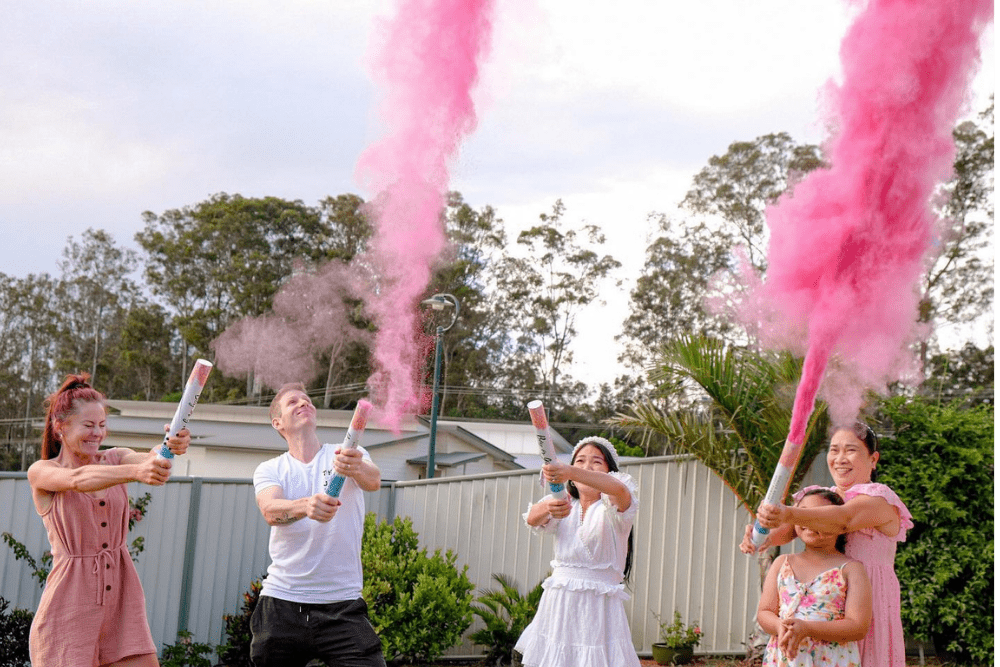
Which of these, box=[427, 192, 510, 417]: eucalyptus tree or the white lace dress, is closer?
the white lace dress

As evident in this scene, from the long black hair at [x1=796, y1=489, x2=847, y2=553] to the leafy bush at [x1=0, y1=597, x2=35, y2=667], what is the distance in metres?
6.17

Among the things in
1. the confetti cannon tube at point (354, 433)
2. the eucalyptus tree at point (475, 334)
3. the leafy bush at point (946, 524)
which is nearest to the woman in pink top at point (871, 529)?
the confetti cannon tube at point (354, 433)

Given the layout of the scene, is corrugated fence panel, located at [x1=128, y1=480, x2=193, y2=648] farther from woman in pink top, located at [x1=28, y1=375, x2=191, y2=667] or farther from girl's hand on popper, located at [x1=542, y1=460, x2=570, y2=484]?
girl's hand on popper, located at [x1=542, y1=460, x2=570, y2=484]

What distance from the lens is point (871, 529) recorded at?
421 cm

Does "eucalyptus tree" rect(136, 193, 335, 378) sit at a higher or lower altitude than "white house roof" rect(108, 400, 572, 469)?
higher

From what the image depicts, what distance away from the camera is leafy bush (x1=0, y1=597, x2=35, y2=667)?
7875 mm

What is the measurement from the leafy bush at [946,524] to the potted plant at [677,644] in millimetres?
1900

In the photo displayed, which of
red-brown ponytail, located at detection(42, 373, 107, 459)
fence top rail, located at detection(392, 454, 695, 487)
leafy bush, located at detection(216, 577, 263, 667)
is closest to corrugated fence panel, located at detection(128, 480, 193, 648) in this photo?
leafy bush, located at detection(216, 577, 263, 667)

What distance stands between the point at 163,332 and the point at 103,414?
34994 millimetres

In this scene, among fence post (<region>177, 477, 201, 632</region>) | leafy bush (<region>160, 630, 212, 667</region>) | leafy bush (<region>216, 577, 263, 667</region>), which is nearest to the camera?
leafy bush (<region>160, 630, 212, 667</region>)

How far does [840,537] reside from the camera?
14.0 ft

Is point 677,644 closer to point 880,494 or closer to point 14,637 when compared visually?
point 14,637

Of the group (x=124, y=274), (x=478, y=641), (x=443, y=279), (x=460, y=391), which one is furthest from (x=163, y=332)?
(x=478, y=641)

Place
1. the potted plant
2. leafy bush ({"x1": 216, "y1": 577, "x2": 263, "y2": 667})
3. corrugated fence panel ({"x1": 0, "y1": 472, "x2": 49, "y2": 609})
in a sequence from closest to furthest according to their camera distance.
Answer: corrugated fence panel ({"x1": 0, "y1": 472, "x2": 49, "y2": 609}), leafy bush ({"x1": 216, "y1": 577, "x2": 263, "y2": 667}), the potted plant
